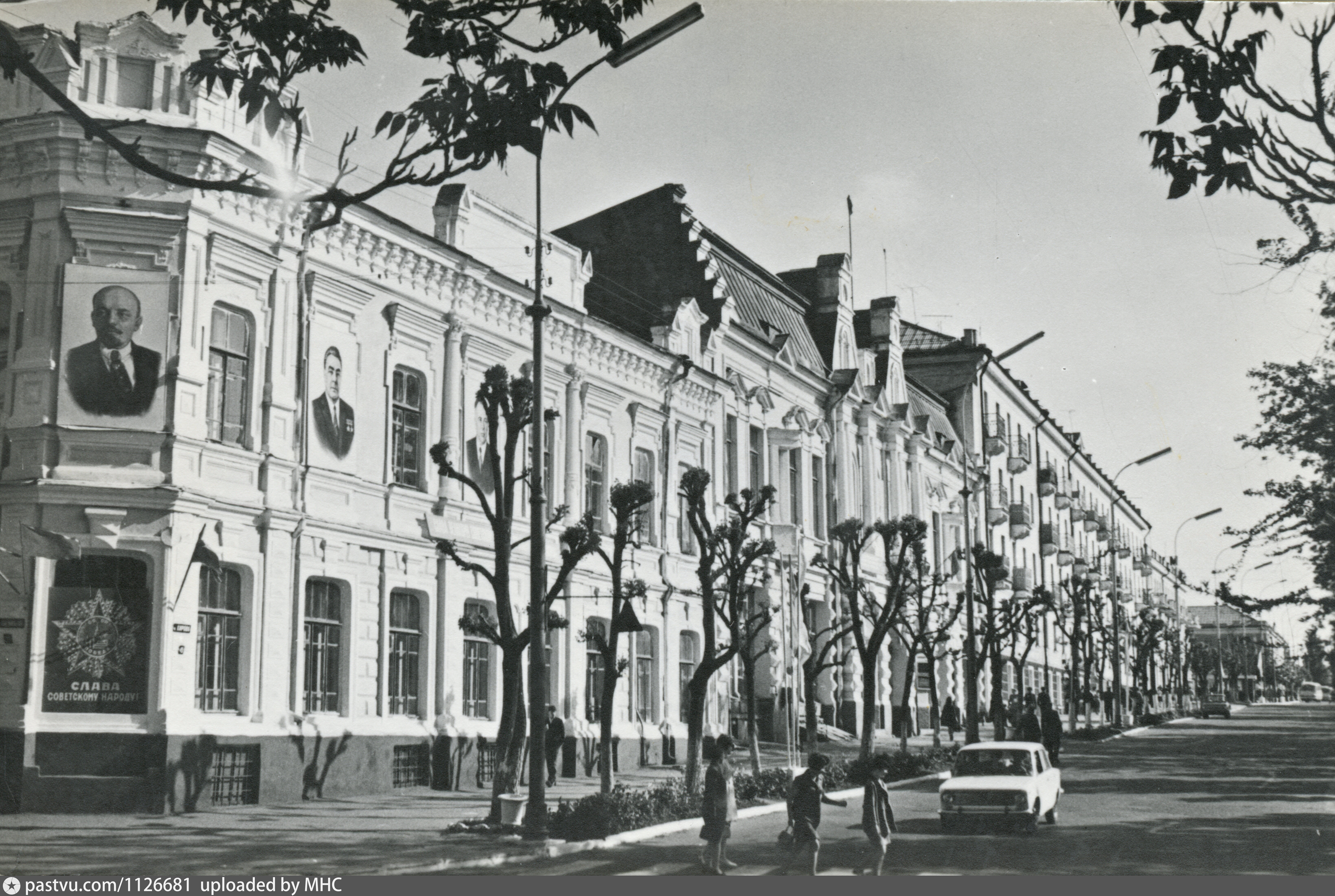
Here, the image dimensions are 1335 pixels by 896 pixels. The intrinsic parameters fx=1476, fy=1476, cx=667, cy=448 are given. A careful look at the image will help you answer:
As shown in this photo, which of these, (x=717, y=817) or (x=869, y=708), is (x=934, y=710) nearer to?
(x=869, y=708)

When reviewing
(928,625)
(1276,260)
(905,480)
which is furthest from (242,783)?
(928,625)

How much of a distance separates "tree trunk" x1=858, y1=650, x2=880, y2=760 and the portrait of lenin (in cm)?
1551

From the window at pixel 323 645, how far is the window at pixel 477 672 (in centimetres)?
360

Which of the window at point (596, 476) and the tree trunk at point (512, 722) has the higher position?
the window at point (596, 476)

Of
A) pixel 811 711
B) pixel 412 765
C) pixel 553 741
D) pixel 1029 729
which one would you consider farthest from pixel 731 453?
pixel 412 765

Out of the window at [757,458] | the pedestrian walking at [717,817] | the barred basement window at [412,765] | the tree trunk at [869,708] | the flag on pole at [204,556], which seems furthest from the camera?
the window at [757,458]

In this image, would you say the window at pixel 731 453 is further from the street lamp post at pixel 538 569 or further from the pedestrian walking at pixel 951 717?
the street lamp post at pixel 538 569

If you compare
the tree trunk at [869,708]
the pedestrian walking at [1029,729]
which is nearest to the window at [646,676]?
the tree trunk at [869,708]

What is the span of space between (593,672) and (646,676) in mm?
2651

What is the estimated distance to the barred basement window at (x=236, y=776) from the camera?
21984 mm

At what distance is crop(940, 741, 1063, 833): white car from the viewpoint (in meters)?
20.7

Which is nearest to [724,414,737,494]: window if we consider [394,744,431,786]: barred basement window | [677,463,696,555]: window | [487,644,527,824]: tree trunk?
[677,463,696,555]: window

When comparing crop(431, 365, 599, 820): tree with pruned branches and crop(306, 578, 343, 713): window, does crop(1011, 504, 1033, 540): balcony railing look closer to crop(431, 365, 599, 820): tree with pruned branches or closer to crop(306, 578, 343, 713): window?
crop(431, 365, 599, 820): tree with pruned branches

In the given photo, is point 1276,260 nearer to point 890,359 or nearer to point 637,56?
point 637,56
